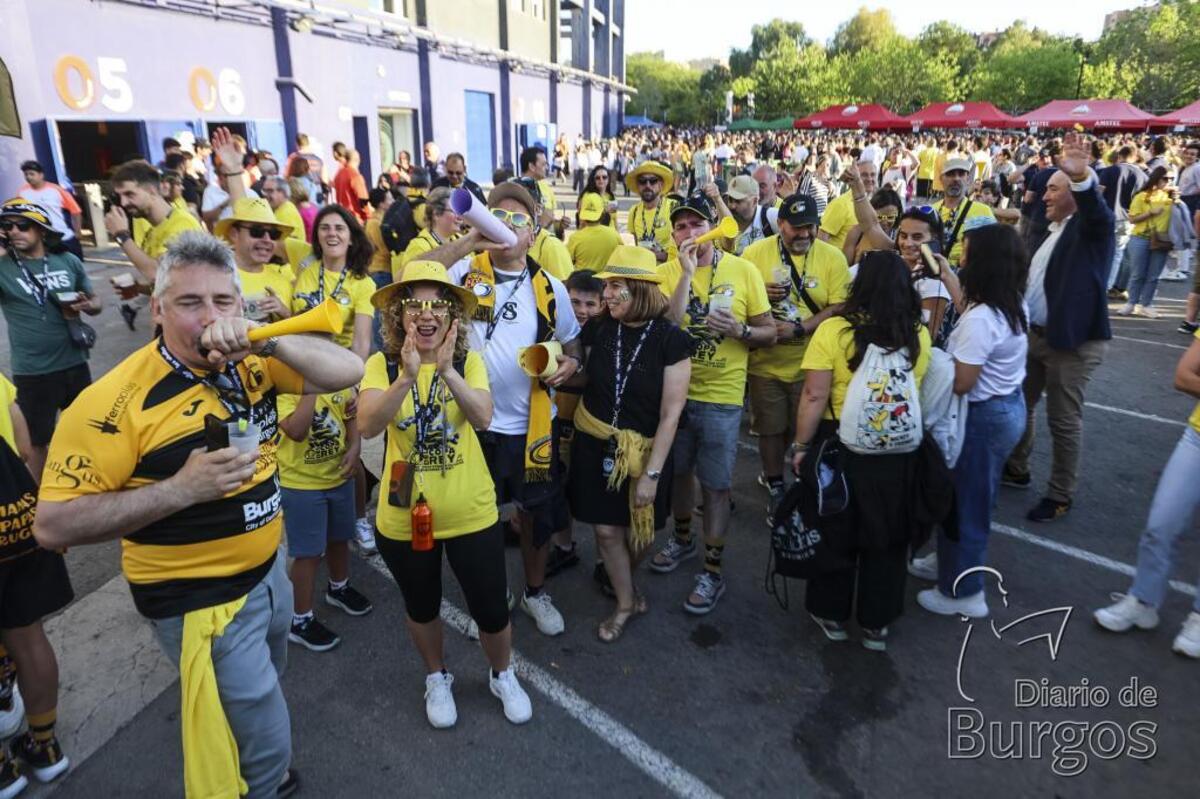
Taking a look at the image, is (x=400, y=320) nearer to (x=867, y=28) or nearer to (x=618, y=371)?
(x=618, y=371)

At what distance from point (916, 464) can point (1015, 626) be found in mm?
1241

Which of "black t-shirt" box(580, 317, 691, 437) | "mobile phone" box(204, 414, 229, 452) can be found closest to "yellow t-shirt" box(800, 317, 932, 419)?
"black t-shirt" box(580, 317, 691, 437)

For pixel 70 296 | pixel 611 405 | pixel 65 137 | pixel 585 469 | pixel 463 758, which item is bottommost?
pixel 463 758

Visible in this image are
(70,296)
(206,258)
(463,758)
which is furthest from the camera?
(70,296)

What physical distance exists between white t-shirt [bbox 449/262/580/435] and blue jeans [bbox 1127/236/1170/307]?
10.5 metres

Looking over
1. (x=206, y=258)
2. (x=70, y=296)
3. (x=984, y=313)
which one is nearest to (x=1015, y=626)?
(x=984, y=313)

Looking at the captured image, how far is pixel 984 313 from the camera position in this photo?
11.9 feet

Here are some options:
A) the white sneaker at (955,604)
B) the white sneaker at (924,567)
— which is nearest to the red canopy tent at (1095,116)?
the white sneaker at (924,567)

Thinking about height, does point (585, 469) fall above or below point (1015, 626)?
above

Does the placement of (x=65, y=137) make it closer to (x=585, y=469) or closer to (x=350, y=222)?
(x=350, y=222)

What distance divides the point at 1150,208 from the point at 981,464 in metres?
8.80

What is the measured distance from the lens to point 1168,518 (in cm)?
355

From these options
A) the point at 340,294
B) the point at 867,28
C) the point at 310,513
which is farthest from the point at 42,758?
the point at 867,28

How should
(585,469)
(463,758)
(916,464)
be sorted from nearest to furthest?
(463,758), (916,464), (585,469)
